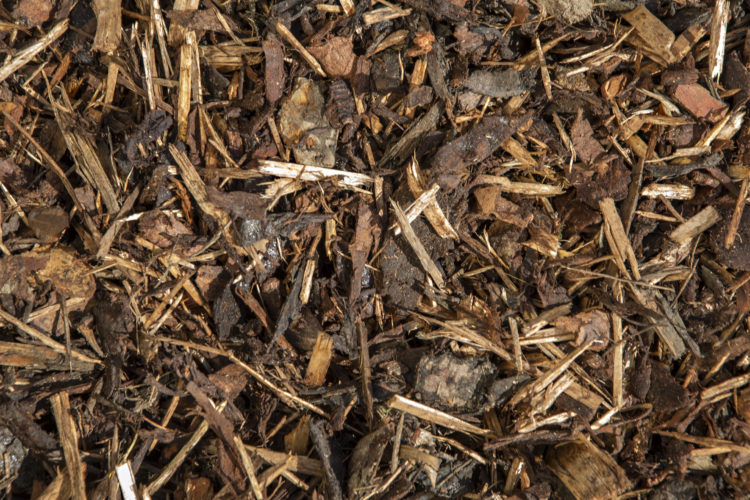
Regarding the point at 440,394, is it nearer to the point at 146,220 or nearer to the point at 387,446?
the point at 387,446

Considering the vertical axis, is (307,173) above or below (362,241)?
above

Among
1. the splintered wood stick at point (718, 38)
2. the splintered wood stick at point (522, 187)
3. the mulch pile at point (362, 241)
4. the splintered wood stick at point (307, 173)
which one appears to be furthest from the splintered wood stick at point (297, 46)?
the splintered wood stick at point (718, 38)

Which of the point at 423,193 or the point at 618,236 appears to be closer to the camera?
the point at 423,193

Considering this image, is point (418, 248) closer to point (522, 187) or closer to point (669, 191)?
point (522, 187)

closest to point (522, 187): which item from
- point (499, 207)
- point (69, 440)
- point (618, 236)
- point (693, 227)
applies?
point (499, 207)

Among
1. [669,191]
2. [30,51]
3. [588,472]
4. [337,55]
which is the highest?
[30,51]

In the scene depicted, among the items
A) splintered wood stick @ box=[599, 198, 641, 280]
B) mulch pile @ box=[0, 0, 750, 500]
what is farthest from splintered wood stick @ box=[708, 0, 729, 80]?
splintered wood stick @ box=[599, 198, 641, 280]

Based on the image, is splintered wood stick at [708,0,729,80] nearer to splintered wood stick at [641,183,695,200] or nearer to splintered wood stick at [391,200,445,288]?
splintered wood stick at [641,183,695,200]

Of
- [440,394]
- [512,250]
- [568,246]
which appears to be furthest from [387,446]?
[568,246]
